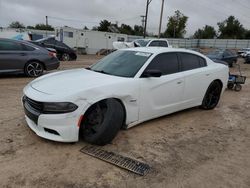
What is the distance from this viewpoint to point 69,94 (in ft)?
11.2

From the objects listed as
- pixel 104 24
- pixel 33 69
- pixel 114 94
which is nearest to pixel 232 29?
pixel 104 24

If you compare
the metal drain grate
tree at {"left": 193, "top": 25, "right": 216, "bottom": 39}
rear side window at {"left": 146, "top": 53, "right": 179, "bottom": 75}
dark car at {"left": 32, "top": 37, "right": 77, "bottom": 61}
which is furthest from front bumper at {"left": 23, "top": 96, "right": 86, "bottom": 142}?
tree at {"left": 193, "top": 25, "right": 216, "bottom": 39}

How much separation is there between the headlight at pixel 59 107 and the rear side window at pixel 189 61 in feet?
9.01

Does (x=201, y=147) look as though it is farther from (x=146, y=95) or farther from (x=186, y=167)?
(x=146, y=95)

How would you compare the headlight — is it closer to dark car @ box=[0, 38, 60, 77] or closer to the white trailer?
dark car @ box=[0, 38, 60, 77]

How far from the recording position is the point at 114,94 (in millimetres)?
3781

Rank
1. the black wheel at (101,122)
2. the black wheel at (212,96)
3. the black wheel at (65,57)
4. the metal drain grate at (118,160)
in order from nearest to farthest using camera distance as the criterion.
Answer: the metal drain grate at (118,160) < the black wheel at (101,122) < the black wheel at (212,96) < the black wheel at (65,57)

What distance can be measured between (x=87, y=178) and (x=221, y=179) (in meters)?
1.68

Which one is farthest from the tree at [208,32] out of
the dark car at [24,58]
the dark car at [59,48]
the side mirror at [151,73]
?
the side mirror at [151,73]

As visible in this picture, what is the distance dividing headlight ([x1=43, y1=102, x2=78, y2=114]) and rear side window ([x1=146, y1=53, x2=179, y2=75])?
5.58 feet

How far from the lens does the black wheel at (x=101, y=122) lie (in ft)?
11.8

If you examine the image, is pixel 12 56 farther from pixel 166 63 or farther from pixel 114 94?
pixel 114 94

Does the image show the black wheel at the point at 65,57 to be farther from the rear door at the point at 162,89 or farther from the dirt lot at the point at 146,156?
the rear door at the point at 162,89

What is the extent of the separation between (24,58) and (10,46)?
0.62 m
